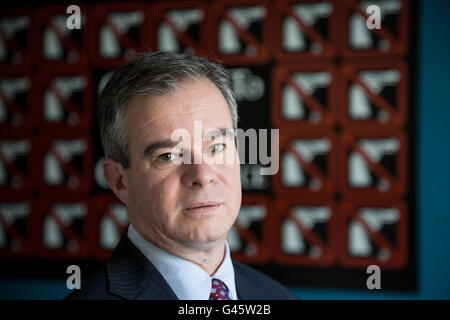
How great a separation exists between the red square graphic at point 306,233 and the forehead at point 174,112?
1.22 metres

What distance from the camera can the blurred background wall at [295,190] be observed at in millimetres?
1621

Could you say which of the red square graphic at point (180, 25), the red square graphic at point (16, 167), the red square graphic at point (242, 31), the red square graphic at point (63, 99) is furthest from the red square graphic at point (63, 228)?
the red square graphic at point (242, 31)

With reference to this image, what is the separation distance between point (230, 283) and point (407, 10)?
145 centimetres

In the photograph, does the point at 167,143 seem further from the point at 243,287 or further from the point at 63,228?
the point at 63,228

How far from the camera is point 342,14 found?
172 centimetres

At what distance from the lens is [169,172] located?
2.05 feet

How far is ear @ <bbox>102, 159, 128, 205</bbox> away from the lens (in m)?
0.67

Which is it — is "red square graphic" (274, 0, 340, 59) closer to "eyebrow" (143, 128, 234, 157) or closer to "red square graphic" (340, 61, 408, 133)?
"red square graphic" (340, 61, 408, 133)

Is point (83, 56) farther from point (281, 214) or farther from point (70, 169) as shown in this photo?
point (281, 214)

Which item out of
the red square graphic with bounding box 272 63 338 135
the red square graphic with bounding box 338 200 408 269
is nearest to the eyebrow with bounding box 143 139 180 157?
the red square graphic with bounding box 272 63 338 135

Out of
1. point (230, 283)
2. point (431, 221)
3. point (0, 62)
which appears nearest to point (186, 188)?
point (230, 283)

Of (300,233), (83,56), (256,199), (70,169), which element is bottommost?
(300,233)

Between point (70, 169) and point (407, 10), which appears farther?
point (70, 169)

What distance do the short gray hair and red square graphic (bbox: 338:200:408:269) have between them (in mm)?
1224
